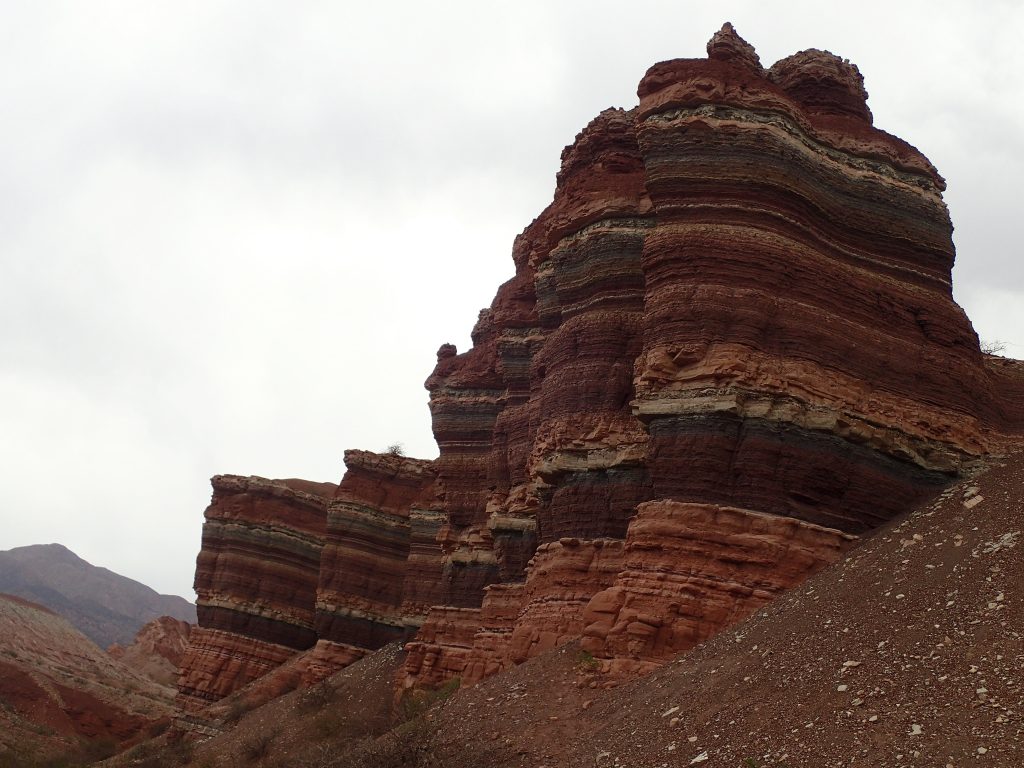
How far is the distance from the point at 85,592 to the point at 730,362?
17941 centimetres

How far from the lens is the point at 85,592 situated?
17075cm

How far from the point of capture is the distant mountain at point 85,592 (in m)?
146

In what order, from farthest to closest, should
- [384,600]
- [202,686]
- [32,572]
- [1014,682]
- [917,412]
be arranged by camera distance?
[32,572], [202,686], [384,600], [917,412], [1014,682]

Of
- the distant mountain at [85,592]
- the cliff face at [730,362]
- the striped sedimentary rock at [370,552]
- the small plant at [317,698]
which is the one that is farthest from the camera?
the distant mountain at [85,592]

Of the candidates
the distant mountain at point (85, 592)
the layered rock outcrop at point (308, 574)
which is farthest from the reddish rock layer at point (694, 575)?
the distant mountain at point (85, 592)

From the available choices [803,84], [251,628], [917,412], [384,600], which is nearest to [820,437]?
[917,412]

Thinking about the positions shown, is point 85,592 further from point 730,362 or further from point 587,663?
point 730,362

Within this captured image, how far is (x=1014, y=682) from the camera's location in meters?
9.48

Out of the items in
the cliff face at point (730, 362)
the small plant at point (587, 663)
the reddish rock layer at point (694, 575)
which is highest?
the cliff face at point (730, 362)

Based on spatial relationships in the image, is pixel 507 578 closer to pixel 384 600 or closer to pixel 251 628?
pixel 384 600

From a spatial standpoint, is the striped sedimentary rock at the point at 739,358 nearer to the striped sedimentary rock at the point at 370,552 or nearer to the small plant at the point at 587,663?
the small plant at the point at 587,663

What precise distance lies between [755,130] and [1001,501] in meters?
8.21

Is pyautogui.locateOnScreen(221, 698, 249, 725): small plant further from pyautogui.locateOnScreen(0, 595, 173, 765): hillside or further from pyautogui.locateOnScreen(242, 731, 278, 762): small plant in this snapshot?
pyautogui.locateOnScreen(242, 731, 278, 762): small plant

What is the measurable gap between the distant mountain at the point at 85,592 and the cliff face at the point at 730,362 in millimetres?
131475
